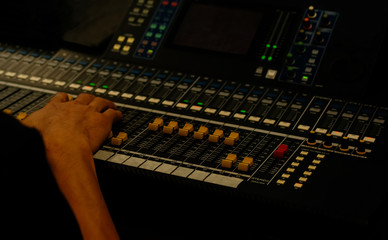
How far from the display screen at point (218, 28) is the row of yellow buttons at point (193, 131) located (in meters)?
0.49

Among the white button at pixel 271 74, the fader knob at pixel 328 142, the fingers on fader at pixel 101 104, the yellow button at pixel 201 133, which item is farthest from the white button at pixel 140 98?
the fader knob at pixel 328 142

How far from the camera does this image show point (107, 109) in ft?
7.63

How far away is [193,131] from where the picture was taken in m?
2.22

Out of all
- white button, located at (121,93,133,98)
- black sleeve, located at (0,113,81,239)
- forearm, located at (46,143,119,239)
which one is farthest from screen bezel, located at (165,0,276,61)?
black sleeve, located at (0,113,81,239)

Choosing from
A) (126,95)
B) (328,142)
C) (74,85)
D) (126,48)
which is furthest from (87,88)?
(328,142)

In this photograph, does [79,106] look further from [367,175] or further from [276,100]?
[367,175]

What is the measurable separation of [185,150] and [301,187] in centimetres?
39

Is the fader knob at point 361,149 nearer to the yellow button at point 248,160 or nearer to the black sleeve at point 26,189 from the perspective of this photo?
the yellow button at point 248,160

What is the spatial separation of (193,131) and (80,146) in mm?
390

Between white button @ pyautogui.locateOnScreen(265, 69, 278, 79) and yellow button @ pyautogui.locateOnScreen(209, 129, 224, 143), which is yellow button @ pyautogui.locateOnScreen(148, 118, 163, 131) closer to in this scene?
yellow button @ pyautogui.locateOnScreen(209, 129, 224, 143)

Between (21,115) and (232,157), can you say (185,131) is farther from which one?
(21,115)

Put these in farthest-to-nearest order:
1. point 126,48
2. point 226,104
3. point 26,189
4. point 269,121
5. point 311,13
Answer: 1. point 126,48
2. point 311,13
3. point 226,104
4. point 269,121
5. point 26,189

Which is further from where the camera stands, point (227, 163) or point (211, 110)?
point (211, 110)

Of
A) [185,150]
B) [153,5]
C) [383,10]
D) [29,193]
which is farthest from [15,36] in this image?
[29,193]
